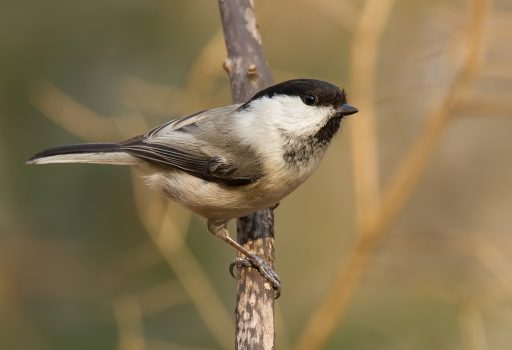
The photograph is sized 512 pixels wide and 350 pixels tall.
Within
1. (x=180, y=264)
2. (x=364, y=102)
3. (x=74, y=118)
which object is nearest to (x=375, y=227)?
(x=364, y=102)

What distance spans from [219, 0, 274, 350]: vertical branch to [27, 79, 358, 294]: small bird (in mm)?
46

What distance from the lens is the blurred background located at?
281 centimetres

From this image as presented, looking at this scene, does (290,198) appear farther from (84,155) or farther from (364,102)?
(84,155)

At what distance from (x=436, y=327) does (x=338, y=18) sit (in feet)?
4.38

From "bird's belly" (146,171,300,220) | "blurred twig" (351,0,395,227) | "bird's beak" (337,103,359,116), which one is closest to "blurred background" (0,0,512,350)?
"blurred twig" (351,0,395,227)

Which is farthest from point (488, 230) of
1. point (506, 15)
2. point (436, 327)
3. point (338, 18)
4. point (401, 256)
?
point (338, 18)

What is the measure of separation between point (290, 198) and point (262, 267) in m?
2.27

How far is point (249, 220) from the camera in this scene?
8.58 ft

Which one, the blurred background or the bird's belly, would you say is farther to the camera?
the blurred background

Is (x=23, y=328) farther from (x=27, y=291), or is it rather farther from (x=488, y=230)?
(x=488, y=230)

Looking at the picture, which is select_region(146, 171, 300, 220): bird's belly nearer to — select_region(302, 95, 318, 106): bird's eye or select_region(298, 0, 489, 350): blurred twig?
select_region(302, 95, 318, 106): bird's eye

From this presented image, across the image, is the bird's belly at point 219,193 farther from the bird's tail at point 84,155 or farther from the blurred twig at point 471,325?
the blurred twig at point 471,325

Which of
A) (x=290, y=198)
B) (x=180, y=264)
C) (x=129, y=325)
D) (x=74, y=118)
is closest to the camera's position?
(x=129, y=325)

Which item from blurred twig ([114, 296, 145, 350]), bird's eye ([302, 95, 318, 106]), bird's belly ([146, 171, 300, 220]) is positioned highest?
bird's eye ([302, 95, 318, 106])
